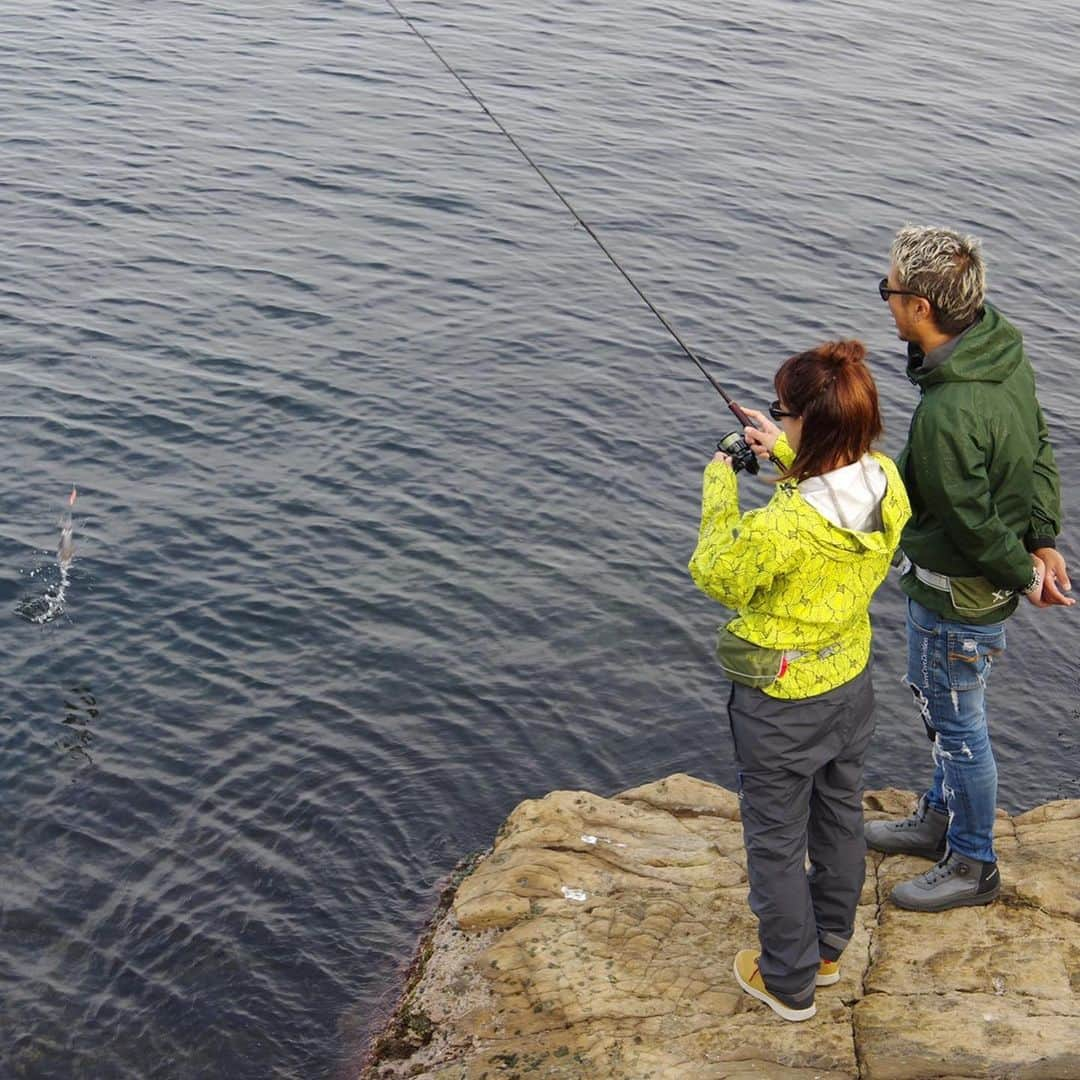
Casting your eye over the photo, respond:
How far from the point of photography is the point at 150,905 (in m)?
8.30

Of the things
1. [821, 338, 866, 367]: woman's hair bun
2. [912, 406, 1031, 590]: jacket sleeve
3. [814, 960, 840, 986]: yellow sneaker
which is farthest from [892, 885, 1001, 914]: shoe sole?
[821, 338, 866, 367]: woman's hair bun

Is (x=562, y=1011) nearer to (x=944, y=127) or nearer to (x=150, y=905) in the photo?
(x=150, y=905)

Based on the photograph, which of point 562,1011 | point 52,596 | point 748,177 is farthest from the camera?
point 748,177

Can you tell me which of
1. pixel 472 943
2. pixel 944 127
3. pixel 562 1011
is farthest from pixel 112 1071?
pixel 944 127

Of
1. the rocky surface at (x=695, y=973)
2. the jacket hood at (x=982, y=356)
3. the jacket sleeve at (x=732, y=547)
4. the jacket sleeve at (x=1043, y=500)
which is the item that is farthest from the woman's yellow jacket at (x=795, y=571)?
the rocky surface at (x=695, y=973)

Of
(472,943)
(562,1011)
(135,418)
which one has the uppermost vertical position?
(562,1011)

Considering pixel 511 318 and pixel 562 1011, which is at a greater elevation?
pixel 562 1011

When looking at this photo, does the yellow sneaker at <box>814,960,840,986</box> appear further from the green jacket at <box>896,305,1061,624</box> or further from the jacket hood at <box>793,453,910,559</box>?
the jacket hood at <box>793,453,910,559</box>

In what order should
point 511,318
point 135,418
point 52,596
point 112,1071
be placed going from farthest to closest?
point 511,318 → point 135,418 → point 52,596 → point 112,1071

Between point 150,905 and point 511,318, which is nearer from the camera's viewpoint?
point 150,905

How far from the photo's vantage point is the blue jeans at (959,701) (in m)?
5.96

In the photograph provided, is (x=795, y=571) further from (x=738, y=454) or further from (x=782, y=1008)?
(x=782, y=1008)

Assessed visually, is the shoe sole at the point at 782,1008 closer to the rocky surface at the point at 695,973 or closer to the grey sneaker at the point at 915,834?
the rocky surface at the point at 695,973

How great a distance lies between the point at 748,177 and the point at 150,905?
51.9 ft
